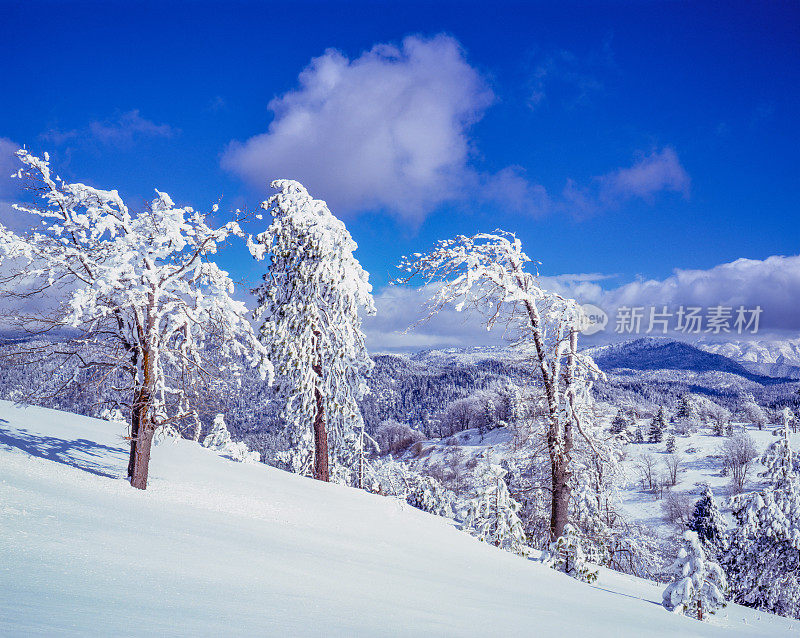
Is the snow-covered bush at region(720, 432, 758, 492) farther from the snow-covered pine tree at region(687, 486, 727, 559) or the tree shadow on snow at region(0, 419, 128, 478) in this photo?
the tree shadow on snow at region(0, 419, 128, 478)

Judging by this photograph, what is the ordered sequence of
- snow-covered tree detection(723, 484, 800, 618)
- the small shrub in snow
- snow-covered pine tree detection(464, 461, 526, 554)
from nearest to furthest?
snow-covered pine tree detection(464, 461, 526, 554)
snow-covered tree detection(723, 484, 800, 618)
the small shrub in snow

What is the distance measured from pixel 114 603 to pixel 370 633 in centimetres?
141

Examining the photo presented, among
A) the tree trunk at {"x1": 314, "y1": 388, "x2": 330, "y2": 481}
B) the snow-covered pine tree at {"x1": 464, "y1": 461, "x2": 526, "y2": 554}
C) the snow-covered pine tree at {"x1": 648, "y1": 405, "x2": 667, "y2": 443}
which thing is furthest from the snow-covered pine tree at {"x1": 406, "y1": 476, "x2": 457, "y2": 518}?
the snow-covered pine tree at {"x1": 648, "y1": 405, "x2": 667, "y2": 443}

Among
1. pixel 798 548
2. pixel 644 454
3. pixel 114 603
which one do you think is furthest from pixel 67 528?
pixel 644 454

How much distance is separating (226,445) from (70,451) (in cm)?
803

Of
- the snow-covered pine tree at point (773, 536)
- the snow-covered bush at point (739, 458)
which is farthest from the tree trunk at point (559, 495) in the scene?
the snow-covered bush at point (739, 458)

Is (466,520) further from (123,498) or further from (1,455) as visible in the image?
(1,455)

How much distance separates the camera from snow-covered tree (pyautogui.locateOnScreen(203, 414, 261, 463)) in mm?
14047

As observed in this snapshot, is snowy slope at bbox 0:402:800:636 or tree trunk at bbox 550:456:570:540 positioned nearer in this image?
snowy slope at bbox 0:402:800:636

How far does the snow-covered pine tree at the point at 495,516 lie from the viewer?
1019cm

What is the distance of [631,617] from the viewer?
4.97m

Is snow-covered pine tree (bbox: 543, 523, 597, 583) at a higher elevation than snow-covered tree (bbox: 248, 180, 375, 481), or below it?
below

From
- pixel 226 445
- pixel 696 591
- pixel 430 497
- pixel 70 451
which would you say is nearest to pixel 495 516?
pixel 696 591

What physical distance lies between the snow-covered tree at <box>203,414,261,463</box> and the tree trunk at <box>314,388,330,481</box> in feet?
6.80
